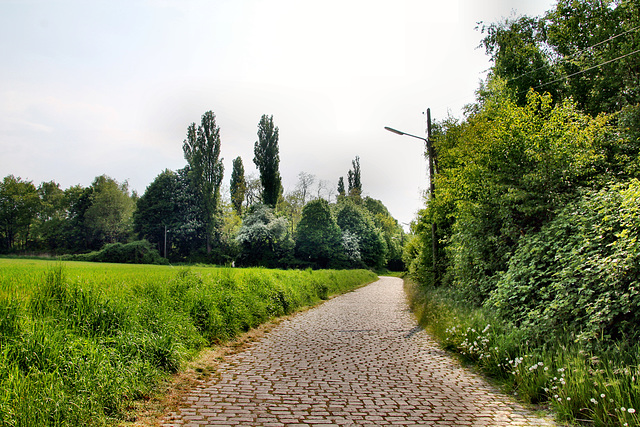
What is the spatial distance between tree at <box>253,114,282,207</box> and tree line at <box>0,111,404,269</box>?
0.43 ft

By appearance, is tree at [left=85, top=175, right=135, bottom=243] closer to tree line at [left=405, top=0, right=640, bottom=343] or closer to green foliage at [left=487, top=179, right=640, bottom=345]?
tree line at [left=405, top=0, right=640, bottom=343]

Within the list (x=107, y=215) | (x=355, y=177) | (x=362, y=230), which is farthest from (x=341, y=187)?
(x=107, y=215)

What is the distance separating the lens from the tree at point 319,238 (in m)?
47.1

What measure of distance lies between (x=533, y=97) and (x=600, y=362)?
291 inches

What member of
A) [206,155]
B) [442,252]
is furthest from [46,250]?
[442,252]

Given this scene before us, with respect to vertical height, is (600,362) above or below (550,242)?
below

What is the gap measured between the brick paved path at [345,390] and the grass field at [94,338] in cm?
71

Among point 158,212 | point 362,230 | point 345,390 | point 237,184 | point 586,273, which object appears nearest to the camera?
point 345,390

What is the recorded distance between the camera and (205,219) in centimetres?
4947

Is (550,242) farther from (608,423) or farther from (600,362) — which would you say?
(608,423)

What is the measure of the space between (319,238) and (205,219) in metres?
15.7

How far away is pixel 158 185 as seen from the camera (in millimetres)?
52875

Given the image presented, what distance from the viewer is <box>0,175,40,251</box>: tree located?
59844 mm

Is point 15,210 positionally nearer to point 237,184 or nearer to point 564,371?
point 237,184
